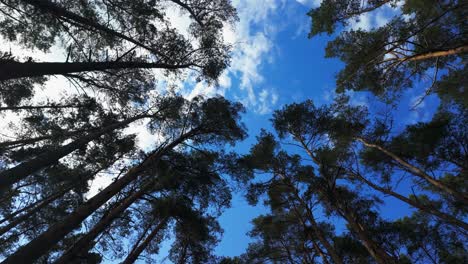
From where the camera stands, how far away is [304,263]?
13.1 metres

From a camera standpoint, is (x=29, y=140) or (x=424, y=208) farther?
(x=29, y=140)

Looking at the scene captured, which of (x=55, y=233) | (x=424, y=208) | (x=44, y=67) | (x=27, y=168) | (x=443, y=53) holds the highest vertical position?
(x=424, y=208)

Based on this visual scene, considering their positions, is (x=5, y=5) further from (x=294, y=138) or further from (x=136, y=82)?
(x=294, y=138)

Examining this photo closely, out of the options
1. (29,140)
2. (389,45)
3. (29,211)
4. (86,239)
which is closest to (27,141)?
(29,140)

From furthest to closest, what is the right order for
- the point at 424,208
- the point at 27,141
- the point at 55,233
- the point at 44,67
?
the point at 27,141 → the point at 424,208 → the point at 55,233 → the point at 44,67

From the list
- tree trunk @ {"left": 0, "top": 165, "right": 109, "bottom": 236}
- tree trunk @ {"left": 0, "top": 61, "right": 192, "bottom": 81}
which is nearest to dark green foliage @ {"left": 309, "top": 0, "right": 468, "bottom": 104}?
tree trunk @ {"left": 0, "top": 61, "right": 192, "bottom": 81}

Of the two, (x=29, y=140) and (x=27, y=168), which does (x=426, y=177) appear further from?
(x=29, y=140)

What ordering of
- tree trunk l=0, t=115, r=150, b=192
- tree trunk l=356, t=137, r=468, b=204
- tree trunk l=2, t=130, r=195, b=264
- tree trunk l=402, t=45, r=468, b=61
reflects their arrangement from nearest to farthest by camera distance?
tree trunk l=2, t=130, r=195, b=264
tree trunk l=0, t=115, r=150, b=192
tree trunk l=402, t=45, r=468, b=61
tree trunk l=356, t=137, r=468, b=204

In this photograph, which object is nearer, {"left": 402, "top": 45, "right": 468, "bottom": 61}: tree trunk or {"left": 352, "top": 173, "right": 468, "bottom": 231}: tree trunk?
{"left": 402, "top": 45, "right": 468, "bottom": 61}: tree trunk

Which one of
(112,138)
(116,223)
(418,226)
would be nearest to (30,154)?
(112,138)

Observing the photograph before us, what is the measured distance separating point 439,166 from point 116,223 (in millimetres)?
14321

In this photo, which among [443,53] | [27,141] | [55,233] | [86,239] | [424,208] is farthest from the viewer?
[27,141]

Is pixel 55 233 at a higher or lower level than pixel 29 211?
lower

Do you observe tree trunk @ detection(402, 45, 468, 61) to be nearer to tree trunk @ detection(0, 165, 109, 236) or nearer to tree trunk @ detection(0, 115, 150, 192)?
tree trunk @ detection(0, 115, 150, 192)
